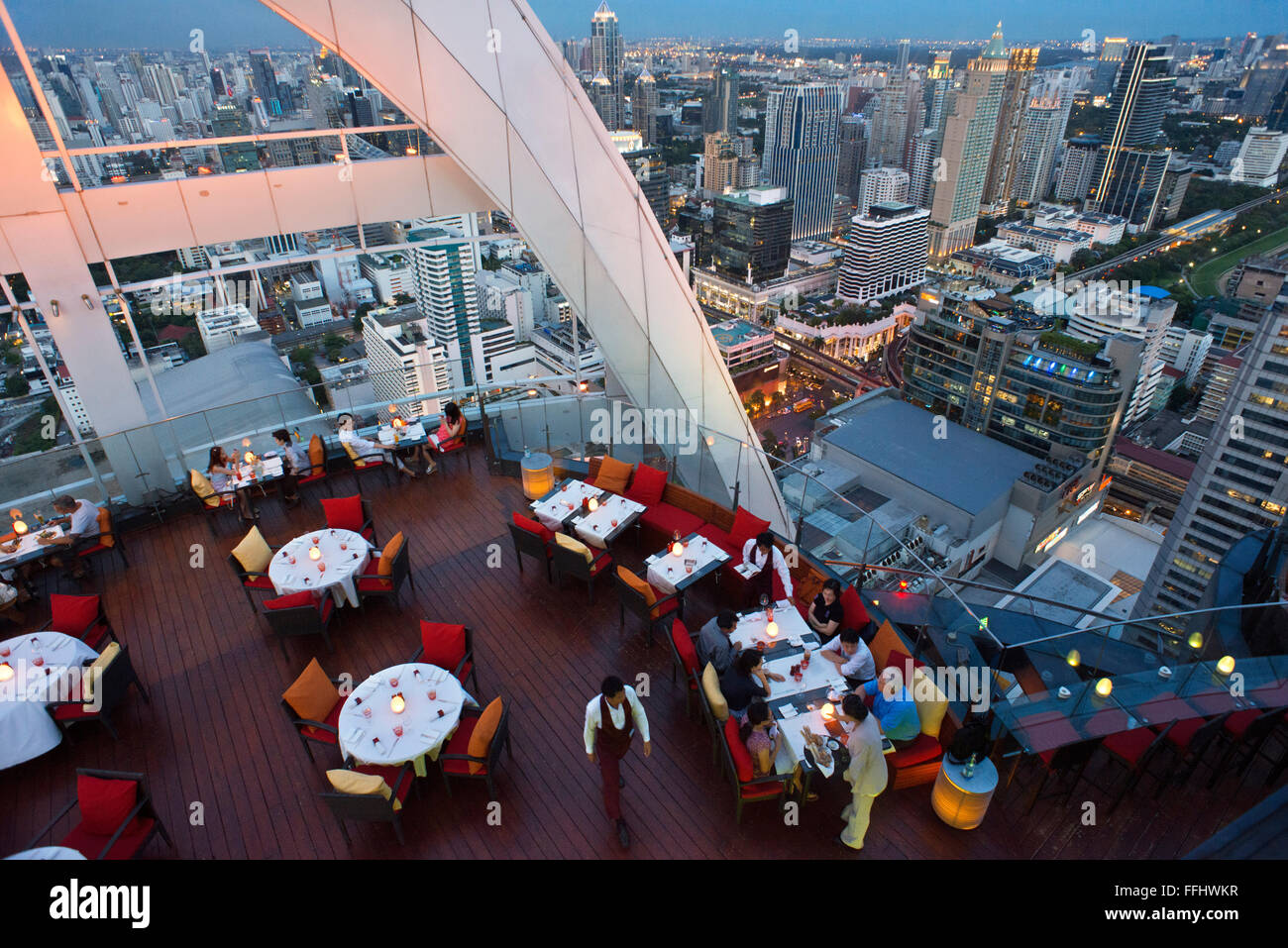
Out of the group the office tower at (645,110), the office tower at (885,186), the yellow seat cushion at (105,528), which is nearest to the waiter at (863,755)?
the yellow seat cushion at (105,528)

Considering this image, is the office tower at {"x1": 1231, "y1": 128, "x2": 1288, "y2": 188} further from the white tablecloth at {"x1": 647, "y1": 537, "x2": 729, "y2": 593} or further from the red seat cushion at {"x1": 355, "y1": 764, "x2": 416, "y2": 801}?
the red seat cushion at {"x1": 355, "y1": 764, "x2": 416, "y2": 801}

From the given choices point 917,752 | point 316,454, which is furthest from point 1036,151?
point 917,752

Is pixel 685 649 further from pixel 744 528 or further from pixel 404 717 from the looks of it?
pixel 404 717

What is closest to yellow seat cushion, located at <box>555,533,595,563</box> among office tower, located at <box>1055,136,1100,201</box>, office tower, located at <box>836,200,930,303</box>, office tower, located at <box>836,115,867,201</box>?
office tower, located at <box>836,200,930,303</box>

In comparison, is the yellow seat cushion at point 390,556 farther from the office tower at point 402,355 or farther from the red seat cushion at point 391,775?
the office tower at point 402,355

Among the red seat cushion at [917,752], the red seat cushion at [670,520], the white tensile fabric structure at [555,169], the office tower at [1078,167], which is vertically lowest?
the office tower at [1078,167]
